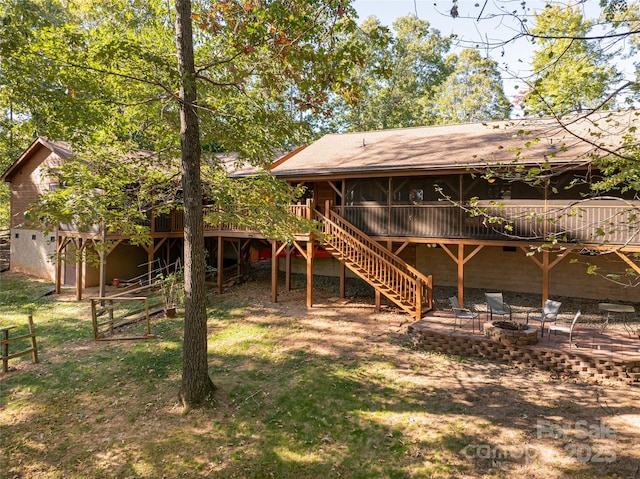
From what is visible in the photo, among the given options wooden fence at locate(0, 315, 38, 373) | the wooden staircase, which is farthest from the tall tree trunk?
the wooden staircase

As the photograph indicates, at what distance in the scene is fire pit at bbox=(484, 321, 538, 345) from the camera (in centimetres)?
1036

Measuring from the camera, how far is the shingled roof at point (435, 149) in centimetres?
1315

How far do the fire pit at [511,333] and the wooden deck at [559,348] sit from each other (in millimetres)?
112

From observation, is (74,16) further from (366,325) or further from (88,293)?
(366,325)

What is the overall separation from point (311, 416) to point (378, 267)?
23.2 feet

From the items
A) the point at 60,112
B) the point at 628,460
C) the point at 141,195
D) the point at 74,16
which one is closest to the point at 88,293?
the point at 141,195

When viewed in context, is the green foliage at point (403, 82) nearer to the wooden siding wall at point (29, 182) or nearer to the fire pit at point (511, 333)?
the wooden siding wall at point (29, 182)

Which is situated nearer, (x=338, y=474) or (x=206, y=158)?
(x=338, y=474)

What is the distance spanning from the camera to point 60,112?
321 inches

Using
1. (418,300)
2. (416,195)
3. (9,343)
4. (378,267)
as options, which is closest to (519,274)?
(416,195)

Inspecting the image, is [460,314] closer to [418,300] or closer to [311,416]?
[418,300]

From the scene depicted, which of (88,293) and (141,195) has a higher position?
(141,195)

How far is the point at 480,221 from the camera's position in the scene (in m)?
13.8

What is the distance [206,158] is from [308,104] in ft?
11.9
